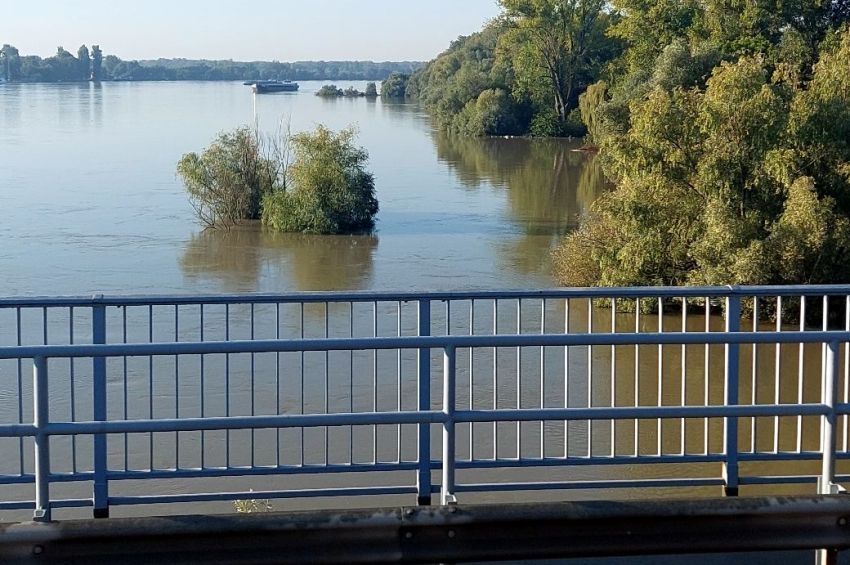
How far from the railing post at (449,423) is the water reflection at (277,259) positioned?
21.9 m

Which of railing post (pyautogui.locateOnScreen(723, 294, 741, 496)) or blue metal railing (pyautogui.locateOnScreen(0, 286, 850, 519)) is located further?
railing post (pyautogui.locateOnScreen(723, 294, 741, 496))

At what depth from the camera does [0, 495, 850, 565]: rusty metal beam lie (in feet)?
16.6

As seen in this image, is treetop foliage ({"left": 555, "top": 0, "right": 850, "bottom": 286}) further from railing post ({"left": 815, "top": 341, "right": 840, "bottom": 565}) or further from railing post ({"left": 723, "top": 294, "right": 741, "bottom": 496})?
railing post ({"left": 815, "top": 341, "right": 840, "bottom": 565})

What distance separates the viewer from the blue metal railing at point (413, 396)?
18.7ft

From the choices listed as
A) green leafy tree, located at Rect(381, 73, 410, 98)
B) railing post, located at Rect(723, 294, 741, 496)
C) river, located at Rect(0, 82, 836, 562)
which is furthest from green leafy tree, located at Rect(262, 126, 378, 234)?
green leafy tree, located at Rect(381, 73, 410, 98)

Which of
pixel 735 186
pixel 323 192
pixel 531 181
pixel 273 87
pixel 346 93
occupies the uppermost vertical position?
pixel 273 87

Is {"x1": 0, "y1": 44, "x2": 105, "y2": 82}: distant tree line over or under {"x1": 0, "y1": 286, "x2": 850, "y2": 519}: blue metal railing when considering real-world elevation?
over

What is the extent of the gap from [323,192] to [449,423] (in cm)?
3096

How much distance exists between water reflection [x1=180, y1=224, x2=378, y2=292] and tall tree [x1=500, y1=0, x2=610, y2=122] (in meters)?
47.7

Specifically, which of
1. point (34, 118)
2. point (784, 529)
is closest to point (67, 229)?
point (784, 529)

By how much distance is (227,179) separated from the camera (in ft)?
124

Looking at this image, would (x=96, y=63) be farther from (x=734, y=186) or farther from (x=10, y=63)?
(x=734, y=186)

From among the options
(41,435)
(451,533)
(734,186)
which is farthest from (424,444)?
(734,186)

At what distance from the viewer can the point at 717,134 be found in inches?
906
